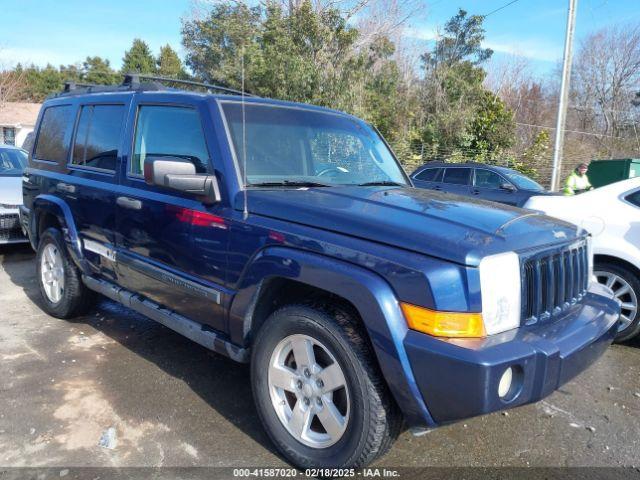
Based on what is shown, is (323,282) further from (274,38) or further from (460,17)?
(460,17)

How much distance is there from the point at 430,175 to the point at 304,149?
8.48m

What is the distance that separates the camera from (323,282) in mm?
2443

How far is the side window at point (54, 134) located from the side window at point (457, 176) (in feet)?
27.0

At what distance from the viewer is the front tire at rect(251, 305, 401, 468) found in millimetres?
2375

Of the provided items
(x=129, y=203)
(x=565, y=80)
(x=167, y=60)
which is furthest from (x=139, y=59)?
(x=129, y=203)

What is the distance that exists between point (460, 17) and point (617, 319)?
28.0 m

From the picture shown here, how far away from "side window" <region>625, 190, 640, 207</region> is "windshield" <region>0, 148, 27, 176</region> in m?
8.71

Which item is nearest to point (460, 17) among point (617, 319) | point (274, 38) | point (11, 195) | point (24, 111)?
point (274, 38)

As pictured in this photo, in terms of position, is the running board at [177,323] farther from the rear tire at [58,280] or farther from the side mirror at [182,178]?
the side mirror at [182,178]

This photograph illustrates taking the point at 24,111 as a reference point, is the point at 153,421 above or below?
below

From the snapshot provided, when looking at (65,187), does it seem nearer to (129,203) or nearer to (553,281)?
(129,203)

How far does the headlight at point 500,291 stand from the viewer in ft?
7.30

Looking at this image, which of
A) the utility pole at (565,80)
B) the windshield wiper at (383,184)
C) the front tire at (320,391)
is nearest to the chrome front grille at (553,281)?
the front tire at (320,391)

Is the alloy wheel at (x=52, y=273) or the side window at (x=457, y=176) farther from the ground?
the side window at (x=457, y=176)
